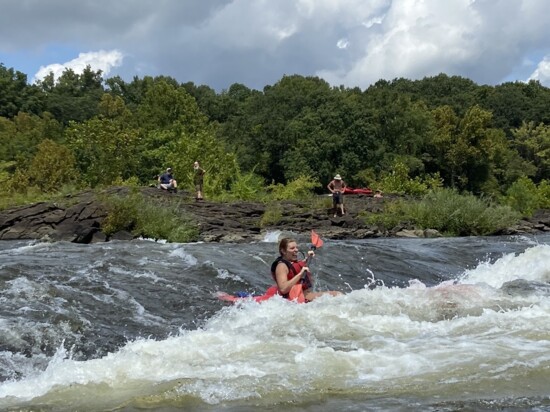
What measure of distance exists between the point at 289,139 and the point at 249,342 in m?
50.8

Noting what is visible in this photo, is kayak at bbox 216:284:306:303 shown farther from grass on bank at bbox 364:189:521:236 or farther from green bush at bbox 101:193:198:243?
grass on bank at bbox 364:189:521:236

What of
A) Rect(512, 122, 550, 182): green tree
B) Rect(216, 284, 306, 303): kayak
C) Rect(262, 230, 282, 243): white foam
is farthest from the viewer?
Rect(512, 122, 550, 182): green tree

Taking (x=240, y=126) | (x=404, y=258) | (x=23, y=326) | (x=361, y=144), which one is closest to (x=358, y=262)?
(x=404, y=258)

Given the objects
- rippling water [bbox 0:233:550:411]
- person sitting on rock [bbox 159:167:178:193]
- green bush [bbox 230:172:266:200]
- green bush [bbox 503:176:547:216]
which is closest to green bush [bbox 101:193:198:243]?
rippling water [bbox 0:233:550:411]

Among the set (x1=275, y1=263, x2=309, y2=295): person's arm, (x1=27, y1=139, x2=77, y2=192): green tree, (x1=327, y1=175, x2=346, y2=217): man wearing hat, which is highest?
(x1=27, y1=139, x2=77, y2=192): green tree

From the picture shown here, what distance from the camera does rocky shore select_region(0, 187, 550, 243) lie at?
70.1ft

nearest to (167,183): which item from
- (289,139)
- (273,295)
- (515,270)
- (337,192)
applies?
(337,192)

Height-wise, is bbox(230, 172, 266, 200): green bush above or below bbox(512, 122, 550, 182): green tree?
below

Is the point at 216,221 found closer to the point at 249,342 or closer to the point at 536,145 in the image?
the point at 249,342

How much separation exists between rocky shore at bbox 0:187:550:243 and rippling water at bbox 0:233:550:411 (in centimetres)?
828

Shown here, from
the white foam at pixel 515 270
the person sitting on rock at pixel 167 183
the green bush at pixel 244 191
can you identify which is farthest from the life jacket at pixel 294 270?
the green bush at pixel 244 191

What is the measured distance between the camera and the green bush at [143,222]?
65.8ft

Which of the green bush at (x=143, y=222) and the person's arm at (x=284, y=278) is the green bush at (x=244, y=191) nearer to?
the green bush at (x=143, y=222)

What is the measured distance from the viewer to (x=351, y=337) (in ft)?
25.5
